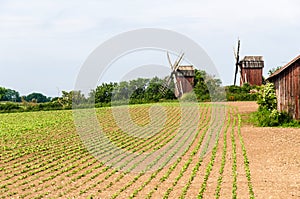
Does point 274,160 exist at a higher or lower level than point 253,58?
lower

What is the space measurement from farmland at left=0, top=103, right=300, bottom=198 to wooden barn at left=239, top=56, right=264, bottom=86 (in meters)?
33.3

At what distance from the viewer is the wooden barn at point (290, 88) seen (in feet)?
77.9

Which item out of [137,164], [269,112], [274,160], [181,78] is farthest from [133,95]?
[274,160]

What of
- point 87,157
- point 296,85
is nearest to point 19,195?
point 87,157

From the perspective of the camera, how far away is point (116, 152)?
60.4 ft

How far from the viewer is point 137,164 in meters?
15.3

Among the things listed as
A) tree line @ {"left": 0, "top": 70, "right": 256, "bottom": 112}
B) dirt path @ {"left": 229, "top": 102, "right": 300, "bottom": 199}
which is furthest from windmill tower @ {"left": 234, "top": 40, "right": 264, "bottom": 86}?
dirt path @ {"left": 229, "top": 102, "right": 300, "bottom": 199}

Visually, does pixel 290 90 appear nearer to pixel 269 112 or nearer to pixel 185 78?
pixel 269 112

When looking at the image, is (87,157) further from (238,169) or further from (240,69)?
(240,69)

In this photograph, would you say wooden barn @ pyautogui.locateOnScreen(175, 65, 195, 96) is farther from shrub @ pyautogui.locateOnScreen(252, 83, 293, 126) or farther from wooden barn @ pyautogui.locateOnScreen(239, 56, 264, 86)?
shrub @ pyautogui.locateOnScreen(252, 83, 293, 126)

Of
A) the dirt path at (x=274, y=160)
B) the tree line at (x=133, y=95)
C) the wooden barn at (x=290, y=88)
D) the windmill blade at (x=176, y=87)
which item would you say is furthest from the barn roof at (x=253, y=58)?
the dirt path at (x=274, y=160)

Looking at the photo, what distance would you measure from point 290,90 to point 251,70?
36263mm

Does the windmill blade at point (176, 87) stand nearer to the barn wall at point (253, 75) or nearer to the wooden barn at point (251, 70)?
the wooden barn at point (251, 70)

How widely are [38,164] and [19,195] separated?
4.70 m
